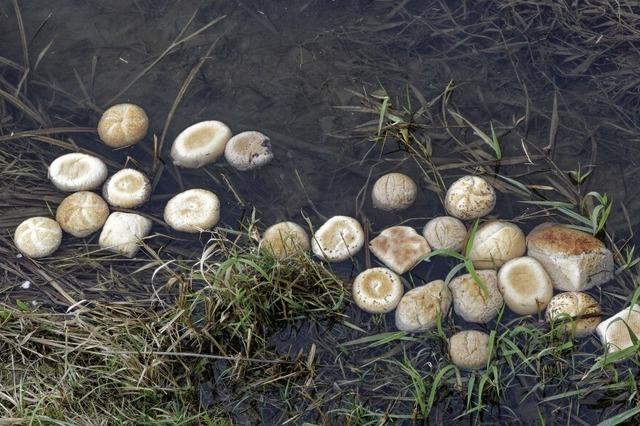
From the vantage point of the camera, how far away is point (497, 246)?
378 centimetres

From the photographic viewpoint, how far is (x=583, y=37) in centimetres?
467

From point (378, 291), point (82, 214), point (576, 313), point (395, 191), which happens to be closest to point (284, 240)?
point (378, 291)

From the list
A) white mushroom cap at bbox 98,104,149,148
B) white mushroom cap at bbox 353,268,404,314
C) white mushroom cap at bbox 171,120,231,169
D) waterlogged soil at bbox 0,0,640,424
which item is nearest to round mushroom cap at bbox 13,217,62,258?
waterlogged soil at bbox 0,0,640,424

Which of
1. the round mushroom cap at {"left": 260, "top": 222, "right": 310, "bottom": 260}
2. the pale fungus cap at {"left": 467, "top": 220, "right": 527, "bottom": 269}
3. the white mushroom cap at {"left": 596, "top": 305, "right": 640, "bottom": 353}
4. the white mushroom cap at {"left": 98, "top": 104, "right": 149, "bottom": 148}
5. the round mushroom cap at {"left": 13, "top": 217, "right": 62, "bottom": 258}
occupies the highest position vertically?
the white mushroom cap at {"left": 98, "top": 104, "right": 149, "bottom": 148}

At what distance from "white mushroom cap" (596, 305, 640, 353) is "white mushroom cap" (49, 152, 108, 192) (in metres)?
2.84

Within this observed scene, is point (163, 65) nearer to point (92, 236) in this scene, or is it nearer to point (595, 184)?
point (92, 236)

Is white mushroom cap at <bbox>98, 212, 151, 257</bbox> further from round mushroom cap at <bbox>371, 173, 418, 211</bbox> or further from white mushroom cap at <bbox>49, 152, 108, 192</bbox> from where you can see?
round mushroom cap at <bbox>371, 173, 418, 211</bbox>

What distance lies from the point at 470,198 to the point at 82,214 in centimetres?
212

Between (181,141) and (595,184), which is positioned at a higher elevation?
(181,141)

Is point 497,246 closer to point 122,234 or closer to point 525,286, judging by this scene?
point 525,286

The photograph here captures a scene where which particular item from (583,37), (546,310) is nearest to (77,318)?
(546,310)

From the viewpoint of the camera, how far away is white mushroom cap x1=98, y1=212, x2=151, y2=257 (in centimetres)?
412

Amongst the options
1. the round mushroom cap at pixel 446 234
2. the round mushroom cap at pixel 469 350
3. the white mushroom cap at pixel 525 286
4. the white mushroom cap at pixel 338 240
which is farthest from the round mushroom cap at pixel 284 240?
the white mushroom cap at pixel 525 286

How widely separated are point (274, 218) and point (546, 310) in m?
1.56
